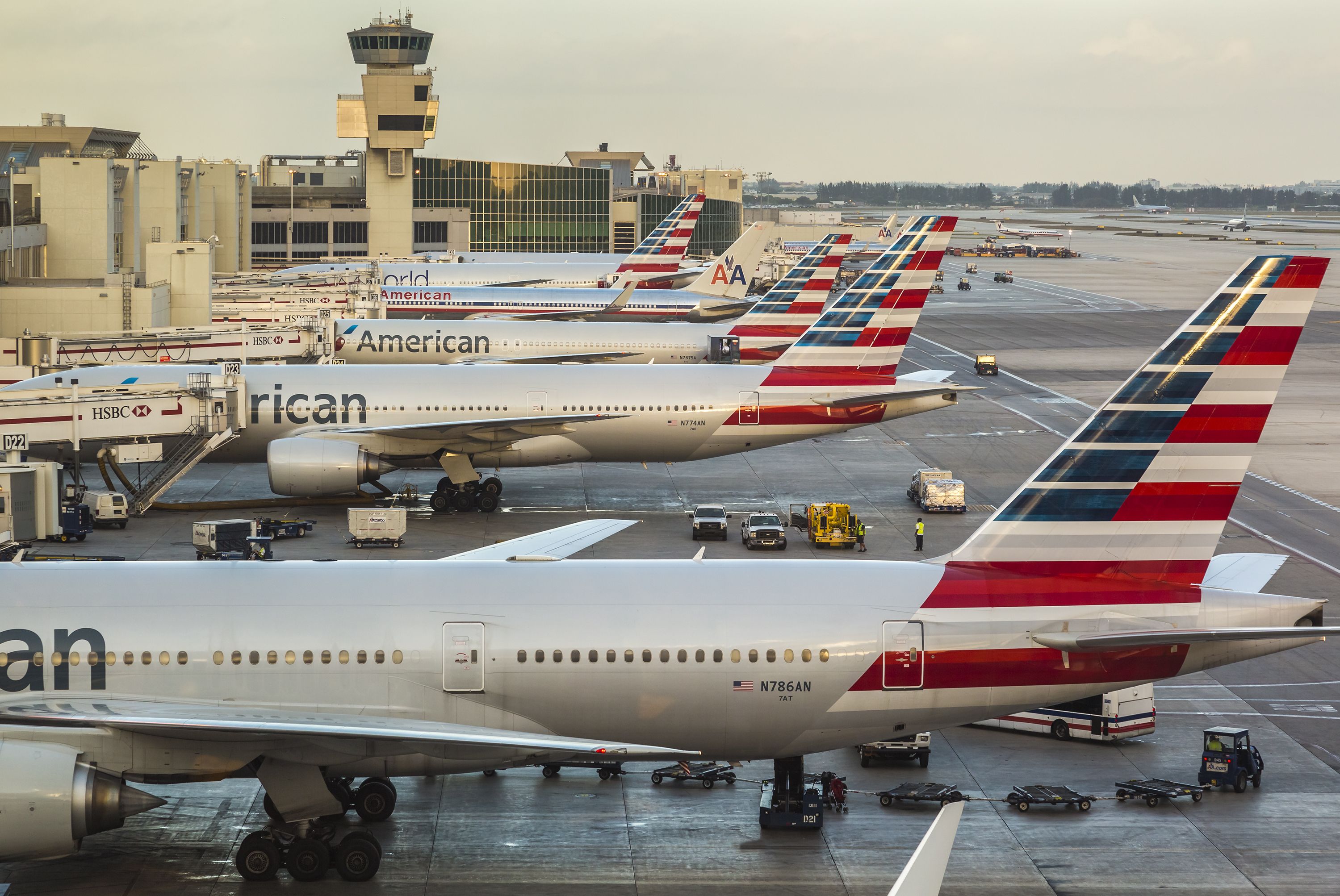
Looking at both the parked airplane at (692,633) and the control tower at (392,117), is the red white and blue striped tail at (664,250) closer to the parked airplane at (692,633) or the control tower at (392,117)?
the control tower at (392,117)

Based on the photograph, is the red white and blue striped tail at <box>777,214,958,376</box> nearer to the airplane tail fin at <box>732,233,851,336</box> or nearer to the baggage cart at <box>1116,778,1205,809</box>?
the airplane tail fin at <box>732,233,851,336</box>

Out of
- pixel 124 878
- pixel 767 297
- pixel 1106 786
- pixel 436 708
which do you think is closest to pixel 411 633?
pixel 436 708

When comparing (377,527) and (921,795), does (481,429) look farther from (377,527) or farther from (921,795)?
(921,795)

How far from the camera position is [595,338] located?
6500cm

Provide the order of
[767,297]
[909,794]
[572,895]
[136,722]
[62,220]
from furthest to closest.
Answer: [62,220]
[767,297]
[909,794]
[572,895]
[136,722]

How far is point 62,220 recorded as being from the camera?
6900 centimetres

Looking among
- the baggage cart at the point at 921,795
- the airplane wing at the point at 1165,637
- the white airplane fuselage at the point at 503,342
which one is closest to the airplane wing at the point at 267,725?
the baggage cart at the point at 921,795

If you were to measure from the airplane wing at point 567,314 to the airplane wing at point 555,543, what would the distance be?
172ft

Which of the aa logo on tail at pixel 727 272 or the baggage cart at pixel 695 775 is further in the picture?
the aa logo on tail at pixel 727 272

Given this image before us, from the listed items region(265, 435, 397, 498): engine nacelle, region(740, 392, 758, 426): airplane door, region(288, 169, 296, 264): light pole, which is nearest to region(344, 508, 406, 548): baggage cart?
region(265, 435, 397, 498): engine nacelle

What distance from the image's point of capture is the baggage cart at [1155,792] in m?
23.0

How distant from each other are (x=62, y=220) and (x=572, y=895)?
195 feet

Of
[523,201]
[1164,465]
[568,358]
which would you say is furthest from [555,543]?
[523,201]

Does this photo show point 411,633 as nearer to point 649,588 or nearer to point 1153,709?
point 649,588
